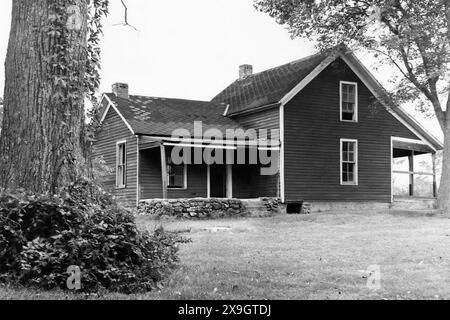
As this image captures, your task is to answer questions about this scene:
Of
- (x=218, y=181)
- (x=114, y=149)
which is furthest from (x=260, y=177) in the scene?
(x=114, y=149)

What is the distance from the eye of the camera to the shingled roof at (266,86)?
22562 mm

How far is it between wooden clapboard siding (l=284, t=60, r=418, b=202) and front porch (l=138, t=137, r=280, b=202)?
93 cm

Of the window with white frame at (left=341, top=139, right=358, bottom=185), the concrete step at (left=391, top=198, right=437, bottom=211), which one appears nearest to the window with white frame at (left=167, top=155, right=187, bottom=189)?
the window with white frame at (left=341, top=139, right=358, bottom=185)

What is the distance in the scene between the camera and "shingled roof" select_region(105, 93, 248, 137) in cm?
2167

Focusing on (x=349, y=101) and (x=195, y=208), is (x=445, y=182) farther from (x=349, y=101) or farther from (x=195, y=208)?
(x=195, y=208)

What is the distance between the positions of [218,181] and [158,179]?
2545 millimetres

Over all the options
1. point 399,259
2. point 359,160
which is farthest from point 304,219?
point 399,259

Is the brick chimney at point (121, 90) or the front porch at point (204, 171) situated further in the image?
the brick chimney at point (121, 90)

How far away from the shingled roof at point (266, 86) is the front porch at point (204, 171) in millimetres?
2191

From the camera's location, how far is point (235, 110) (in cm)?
2467

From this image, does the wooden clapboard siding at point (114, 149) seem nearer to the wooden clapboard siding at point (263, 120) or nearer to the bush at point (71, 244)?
the wooden clapboard siding at point (263, 120)

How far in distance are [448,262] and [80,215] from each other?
5.55 meters

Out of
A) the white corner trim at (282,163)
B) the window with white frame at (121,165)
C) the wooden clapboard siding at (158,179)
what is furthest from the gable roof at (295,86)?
the window with white frame at (121,165)
